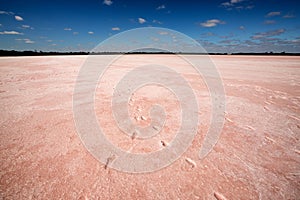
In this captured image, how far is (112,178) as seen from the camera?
1887 millimetres

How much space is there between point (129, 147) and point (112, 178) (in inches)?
24.8

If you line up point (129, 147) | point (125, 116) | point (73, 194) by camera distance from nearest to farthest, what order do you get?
point (73, 194)
point (129, 147)
point (125, 116)

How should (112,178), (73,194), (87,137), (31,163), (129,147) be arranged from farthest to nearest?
(87,137)
(129,147)
(31,163)
(112,178)
(73,194)

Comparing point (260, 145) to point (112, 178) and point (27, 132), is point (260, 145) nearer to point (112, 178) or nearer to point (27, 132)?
point (112, 178)

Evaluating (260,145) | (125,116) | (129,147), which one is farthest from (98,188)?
(260,145)

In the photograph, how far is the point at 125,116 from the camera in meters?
3.54

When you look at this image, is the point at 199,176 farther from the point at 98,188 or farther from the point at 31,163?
the point at 31,163

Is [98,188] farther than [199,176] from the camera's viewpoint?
No

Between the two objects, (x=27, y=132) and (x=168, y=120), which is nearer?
(x=27, y=132)

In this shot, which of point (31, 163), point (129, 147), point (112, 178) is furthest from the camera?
point (129, 147)

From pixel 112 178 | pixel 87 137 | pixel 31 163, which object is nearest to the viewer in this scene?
pixel 112 178

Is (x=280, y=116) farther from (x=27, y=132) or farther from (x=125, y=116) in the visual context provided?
(x=27, y=132)

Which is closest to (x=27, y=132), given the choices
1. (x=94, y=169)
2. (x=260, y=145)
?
(x=94, y=169)

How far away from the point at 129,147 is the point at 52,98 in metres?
3.57
